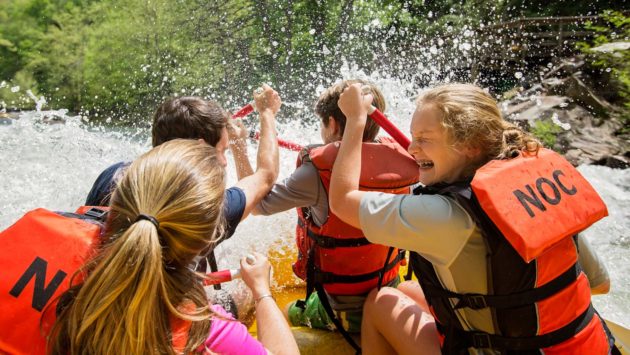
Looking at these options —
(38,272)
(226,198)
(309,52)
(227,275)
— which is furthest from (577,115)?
(309,52)

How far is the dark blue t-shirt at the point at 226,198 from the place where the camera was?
157 cm

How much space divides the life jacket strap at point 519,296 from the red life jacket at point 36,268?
104 cm

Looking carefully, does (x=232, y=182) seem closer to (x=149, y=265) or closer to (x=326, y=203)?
(x=326, y=203)

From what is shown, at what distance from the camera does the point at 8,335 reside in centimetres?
113

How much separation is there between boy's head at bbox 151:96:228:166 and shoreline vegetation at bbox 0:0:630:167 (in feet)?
21.3

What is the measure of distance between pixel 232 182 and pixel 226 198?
11.9 feet

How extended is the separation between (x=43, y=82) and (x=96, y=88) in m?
4.12

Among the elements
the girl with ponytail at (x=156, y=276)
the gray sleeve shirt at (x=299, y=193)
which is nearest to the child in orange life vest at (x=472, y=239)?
the gray sleeve shirt at (x=299, y=193)

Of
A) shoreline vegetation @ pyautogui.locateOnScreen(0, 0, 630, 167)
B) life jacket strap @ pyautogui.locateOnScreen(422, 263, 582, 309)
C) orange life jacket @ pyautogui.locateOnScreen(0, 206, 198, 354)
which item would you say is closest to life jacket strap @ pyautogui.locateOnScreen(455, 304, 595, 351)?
life jacket strap @ pyautogui.locateOnScreen(422, 263, 582, 309)

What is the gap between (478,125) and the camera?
4.57 feet

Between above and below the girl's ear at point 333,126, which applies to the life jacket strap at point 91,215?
below

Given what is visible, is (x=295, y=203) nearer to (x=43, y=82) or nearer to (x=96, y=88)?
(x=96, y=88)

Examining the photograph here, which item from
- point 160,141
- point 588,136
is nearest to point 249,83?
point 588,136

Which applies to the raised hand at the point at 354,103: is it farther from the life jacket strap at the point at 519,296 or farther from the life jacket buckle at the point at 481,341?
the life jacket buckle at the point at 481,341
